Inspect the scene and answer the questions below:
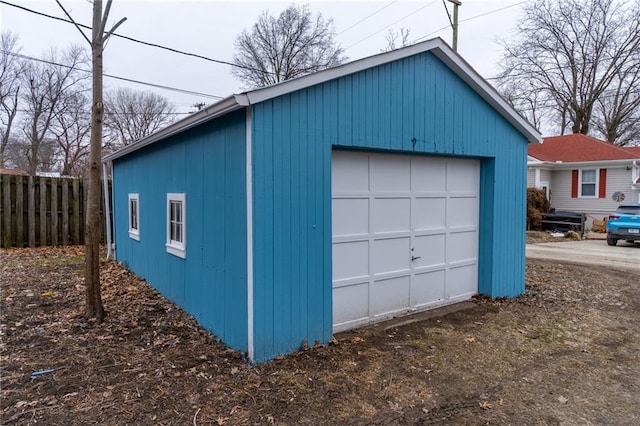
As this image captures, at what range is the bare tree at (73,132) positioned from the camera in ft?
77.9

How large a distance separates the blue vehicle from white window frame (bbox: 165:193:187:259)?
14.3m

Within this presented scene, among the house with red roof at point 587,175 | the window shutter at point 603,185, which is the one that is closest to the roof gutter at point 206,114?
the house with red roof at point 587,175

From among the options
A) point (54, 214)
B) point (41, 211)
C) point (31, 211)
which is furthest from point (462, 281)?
point (31, 211)

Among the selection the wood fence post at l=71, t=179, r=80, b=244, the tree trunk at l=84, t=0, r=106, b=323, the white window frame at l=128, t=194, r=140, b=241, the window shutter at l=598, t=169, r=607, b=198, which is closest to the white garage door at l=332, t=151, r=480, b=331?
the tree trunk at l=84, t=0, r=106, b=323

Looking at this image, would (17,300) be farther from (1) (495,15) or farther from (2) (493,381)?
(1) (495,15)

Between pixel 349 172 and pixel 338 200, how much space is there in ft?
1.21

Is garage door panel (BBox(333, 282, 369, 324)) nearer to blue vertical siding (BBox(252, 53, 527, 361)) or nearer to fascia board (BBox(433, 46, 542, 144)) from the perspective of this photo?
blue vertical siding (BBox(252, 53, 527, 361))

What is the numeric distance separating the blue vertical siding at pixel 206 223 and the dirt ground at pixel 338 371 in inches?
14.4

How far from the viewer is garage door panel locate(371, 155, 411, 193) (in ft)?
16.4

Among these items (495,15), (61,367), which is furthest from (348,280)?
(495,15)

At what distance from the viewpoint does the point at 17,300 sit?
19.3 feet

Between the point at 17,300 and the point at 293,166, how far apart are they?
16.1 feet

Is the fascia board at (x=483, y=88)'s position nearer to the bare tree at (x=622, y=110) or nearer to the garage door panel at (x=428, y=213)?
the garage door panel at (x=428, y=213)

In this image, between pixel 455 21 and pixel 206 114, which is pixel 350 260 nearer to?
pixel 206 114
